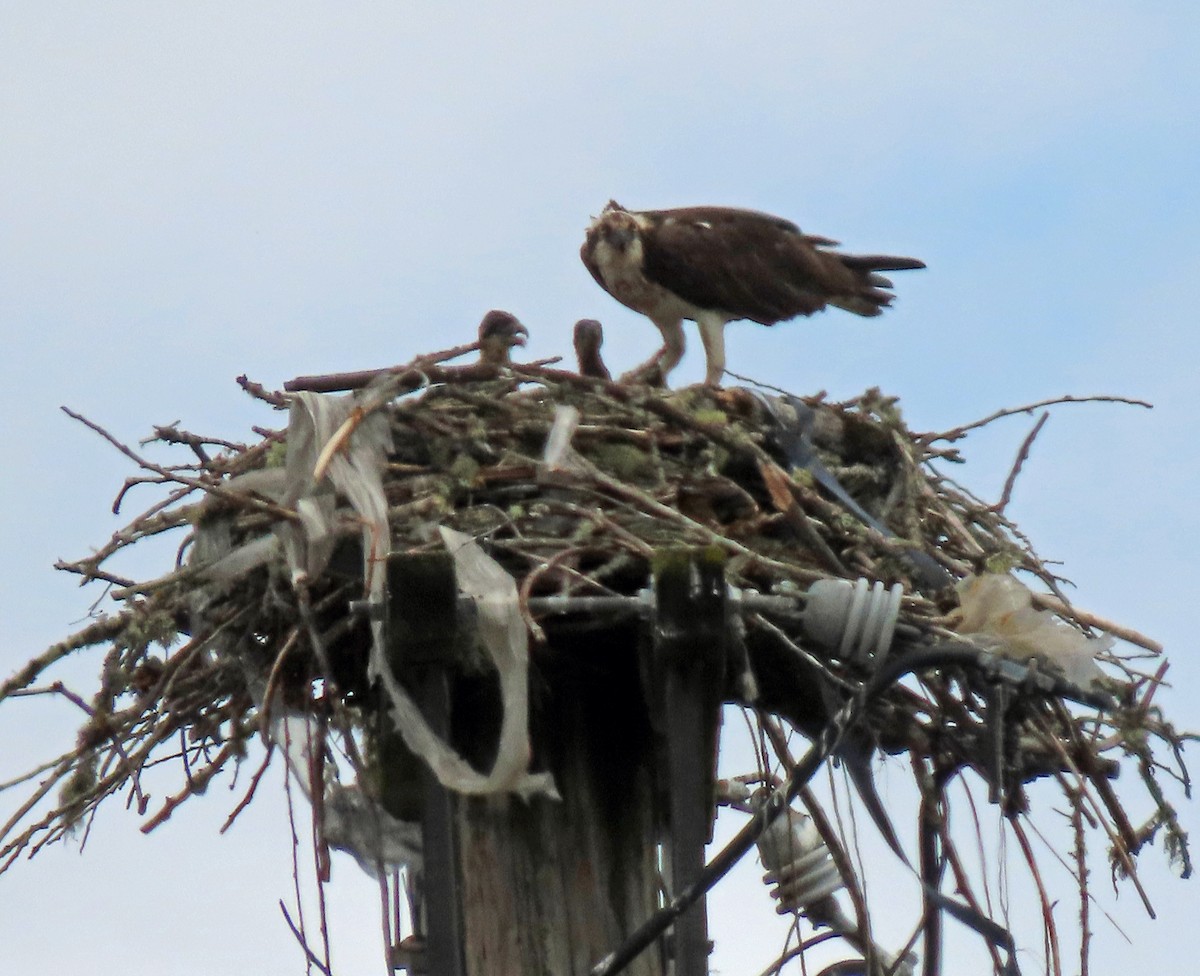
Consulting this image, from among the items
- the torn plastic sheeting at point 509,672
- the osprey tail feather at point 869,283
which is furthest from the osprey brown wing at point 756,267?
the torn plastic sheeting at point 509,672

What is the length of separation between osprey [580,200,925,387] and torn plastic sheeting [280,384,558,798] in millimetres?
3200

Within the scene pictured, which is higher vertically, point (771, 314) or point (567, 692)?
point (771, 314)

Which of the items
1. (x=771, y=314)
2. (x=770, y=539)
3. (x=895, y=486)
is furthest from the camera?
(x=771, y=314)

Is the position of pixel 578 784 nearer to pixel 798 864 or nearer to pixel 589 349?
pixel 798 864

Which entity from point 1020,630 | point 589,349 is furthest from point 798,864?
point 589,349

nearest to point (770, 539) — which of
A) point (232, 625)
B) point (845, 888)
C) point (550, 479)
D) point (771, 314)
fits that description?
point (550, 479)

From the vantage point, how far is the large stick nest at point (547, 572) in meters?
5.43

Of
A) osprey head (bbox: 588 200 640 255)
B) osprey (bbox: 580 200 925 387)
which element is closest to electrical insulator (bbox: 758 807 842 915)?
osprey (bbox: 580 200 925 387)

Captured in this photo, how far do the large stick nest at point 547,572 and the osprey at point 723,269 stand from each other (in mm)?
2147

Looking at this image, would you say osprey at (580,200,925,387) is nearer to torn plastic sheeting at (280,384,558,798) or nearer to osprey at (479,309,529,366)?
osprey at (479,309,529,366)

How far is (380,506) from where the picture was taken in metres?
5.35

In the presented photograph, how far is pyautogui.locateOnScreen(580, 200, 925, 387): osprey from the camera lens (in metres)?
8.71

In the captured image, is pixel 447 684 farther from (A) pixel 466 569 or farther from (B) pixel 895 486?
(B) pixel 895 486

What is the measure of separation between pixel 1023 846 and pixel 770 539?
4.39 feet
